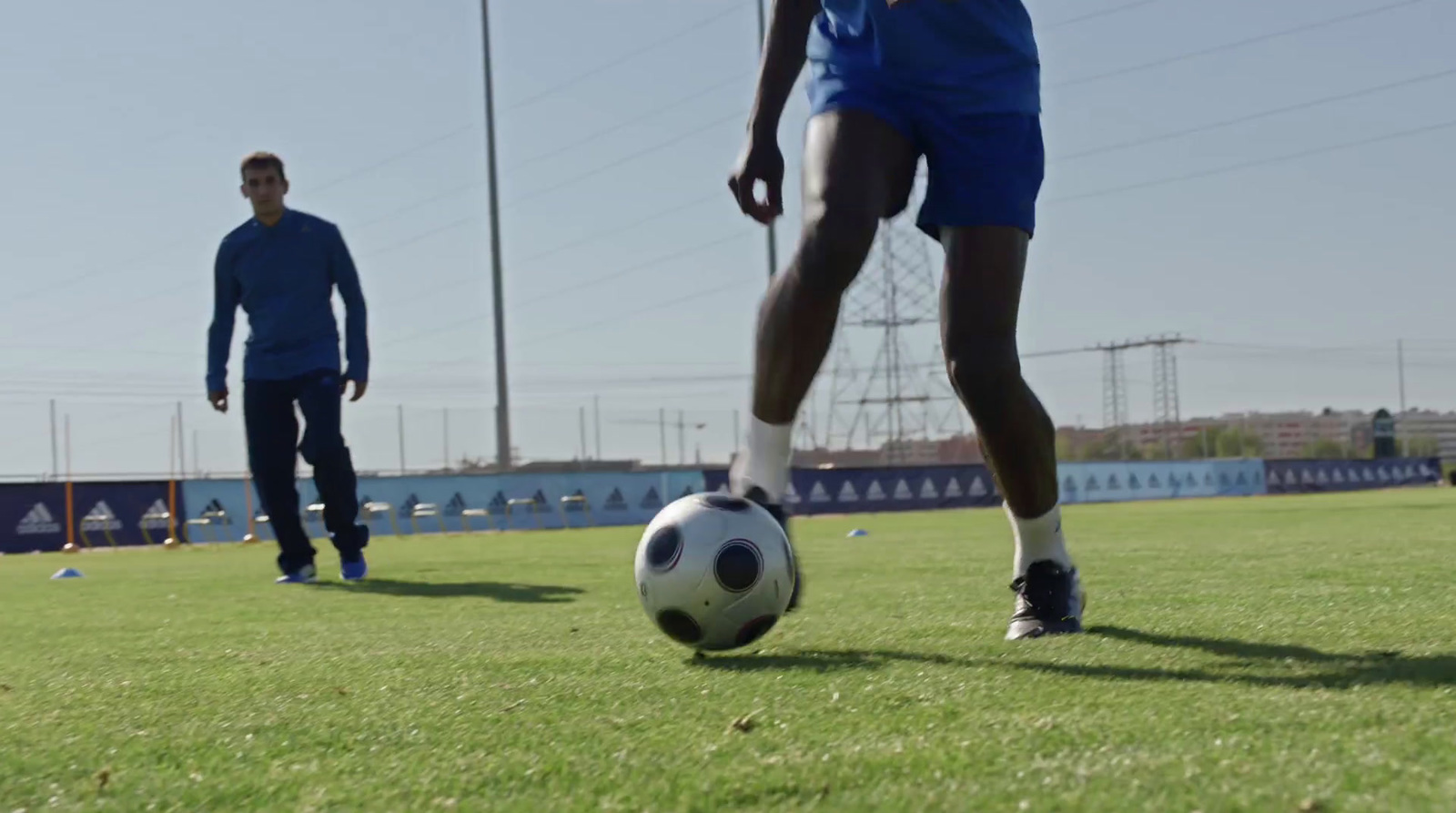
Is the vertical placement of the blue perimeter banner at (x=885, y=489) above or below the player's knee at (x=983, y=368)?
below

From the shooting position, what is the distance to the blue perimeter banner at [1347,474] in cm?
4691

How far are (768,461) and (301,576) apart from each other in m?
4.98

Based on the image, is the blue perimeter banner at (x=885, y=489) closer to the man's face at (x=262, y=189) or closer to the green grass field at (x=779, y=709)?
the man's face at (x=262, y=189)

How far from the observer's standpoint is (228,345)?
8125 mm

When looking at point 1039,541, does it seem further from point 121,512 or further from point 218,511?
point 218,511

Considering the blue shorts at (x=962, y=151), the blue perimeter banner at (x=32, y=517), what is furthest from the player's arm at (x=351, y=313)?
the blue perimeter banner at (x=32, y=517)

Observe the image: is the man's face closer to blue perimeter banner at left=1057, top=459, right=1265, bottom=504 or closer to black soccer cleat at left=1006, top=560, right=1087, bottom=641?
black soccer cleat at left=1006, top=560, right=1087, bottom=641

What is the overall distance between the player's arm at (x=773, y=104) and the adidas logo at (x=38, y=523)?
62.6 ft

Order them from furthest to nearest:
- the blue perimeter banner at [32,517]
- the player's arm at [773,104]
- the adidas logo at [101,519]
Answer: the adidas logo at [101,519], the blue perimeter banner at [32,517], the player's arm at [773,104]

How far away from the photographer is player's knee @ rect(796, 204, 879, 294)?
3.36 m

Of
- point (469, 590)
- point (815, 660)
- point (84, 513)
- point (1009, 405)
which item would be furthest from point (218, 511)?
point (815, 660)

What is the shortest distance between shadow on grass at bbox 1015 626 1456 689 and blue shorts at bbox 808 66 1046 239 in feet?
3.67

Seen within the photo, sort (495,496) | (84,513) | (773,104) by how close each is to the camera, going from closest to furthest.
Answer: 1. (773,104)
2. (84,513)
3. (495,496)

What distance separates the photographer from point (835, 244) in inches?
132
